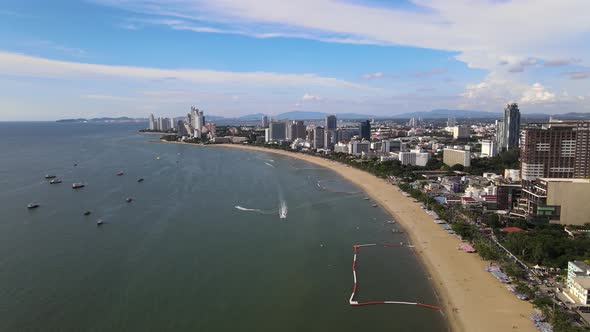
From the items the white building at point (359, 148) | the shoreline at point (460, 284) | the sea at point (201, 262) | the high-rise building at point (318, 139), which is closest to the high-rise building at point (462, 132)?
the white building at point (359, 148)

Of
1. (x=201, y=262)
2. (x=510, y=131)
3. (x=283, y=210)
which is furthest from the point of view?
(x=510, y=131)

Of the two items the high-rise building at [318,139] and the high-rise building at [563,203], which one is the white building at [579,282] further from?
the high-rise building at [318,139]

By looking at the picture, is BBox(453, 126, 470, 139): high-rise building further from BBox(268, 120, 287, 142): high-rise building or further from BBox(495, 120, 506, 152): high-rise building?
BBox(268, 120, 287, 142): high-rise building

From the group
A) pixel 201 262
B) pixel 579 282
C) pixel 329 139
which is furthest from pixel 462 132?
pixel 201 262

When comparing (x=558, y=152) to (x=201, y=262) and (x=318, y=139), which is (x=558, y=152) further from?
(x=318, y=139)

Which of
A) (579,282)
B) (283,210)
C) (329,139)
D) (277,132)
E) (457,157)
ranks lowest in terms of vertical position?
(283,210)

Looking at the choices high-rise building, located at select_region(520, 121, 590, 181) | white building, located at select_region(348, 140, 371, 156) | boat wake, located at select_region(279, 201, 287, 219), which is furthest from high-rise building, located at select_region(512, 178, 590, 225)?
white building, located at select_region(348, 140, 371, 156)
